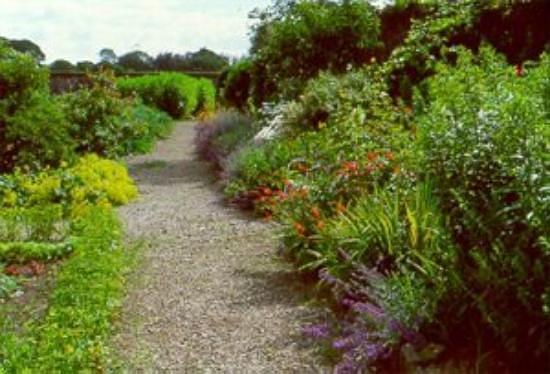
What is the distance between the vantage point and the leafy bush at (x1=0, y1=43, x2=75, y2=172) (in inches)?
435

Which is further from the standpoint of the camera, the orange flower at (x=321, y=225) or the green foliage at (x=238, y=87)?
the green foliage at (x=238, y=87)

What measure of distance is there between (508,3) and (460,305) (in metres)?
7.70

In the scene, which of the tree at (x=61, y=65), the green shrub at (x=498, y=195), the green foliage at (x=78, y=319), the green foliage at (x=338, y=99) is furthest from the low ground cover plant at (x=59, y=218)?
the tree at (x=61, y=65)

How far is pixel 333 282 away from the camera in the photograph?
5.50 m

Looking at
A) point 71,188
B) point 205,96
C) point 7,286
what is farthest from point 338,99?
point 205,96

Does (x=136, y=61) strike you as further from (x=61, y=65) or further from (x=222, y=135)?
(x=222, y=135)

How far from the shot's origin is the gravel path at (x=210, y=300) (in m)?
4.70

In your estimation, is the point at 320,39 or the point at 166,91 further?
the point at 166,91

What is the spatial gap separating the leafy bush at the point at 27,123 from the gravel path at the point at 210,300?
87.3 inches

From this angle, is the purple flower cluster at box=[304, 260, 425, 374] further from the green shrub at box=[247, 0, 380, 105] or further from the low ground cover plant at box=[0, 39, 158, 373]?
the green shrub at box=[247, 0, 380, 105]

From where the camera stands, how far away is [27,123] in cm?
1102

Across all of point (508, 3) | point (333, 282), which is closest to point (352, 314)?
point (333, 282)

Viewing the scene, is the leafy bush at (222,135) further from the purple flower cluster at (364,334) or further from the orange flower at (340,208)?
the purple flower cluster at (364,334)

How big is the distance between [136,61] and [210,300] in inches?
1223
